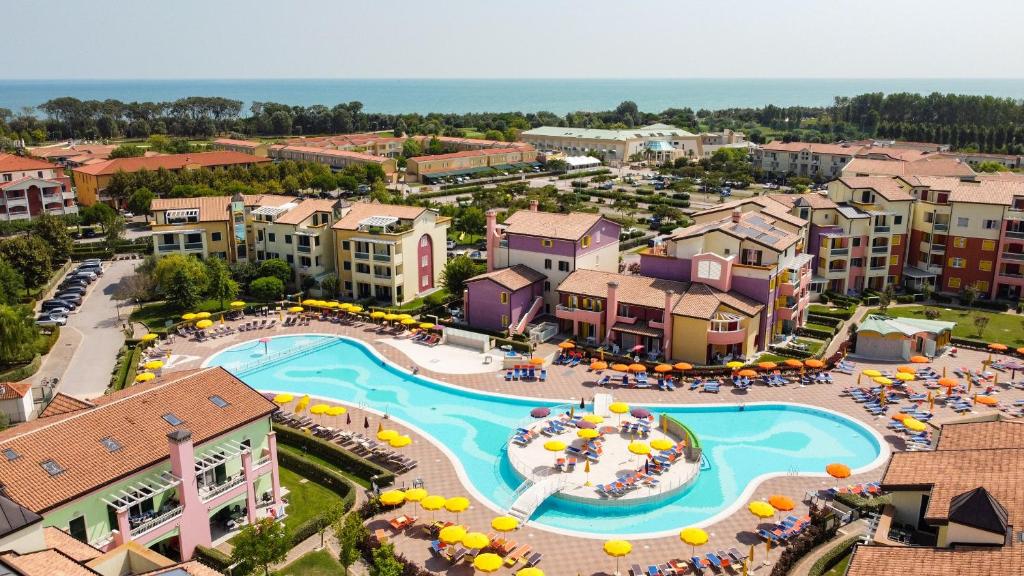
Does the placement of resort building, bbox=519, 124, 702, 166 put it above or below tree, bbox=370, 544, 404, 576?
above

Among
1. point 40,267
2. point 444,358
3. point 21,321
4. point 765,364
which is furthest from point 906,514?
point 40,267

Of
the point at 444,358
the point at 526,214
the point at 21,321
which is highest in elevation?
the point at 526,214

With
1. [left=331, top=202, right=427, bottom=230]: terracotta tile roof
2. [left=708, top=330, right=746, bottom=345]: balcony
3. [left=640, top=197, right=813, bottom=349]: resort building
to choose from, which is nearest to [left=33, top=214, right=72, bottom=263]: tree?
[left=331, top=202, right=427, bottom=230]: terracotta tile roof

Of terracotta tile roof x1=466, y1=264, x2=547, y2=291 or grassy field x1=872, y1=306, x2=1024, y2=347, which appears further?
terracotta tile roof x1=466, y1=264, x2=547, y2=291

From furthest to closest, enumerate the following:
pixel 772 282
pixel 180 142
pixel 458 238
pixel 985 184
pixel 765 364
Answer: pixel 180 142, pixel 458 238, pixel 985 184, pixel 772 282, pixel 765 364

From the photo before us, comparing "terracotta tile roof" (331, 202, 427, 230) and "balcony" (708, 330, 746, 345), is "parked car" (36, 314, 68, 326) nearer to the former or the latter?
"terracotta tile roof" (331, 202, 427, 230)

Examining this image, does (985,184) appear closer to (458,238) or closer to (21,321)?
(458,238)
